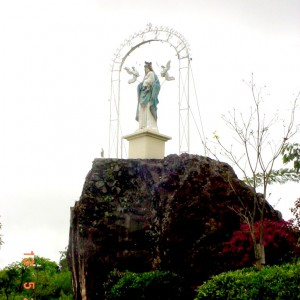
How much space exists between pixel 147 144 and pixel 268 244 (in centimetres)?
501

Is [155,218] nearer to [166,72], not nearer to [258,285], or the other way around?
[258,285]

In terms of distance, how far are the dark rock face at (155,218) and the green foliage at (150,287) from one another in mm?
1003

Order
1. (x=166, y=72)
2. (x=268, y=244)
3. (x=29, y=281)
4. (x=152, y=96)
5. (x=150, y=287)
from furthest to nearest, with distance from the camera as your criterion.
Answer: (x=29, y=281) < (x=166, y=72) < (x=152, y=96) < (x=268, y=244) < (x=150, y=287)

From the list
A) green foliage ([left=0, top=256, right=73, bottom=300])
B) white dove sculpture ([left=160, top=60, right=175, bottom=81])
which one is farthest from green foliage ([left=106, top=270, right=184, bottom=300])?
green foliage ([left=0, top=256, right=73, bottom=300])

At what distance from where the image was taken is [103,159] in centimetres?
1430

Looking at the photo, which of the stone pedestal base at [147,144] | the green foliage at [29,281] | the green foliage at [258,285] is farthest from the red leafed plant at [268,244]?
the green foliage at [29,281]

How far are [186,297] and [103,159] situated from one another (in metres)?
4.54

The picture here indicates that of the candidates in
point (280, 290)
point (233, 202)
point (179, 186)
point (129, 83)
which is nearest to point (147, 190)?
point (179, 186)

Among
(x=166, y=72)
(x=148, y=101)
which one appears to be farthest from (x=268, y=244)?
(x=166, y=72)

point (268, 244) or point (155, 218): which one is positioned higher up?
point (155, 218)

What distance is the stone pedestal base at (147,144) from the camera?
51.4ft

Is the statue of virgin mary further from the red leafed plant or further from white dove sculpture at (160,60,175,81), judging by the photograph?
the red leafed plant

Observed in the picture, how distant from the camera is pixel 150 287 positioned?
11047 millimetres

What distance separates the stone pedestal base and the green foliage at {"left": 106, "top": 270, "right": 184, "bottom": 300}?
4.80 metres
